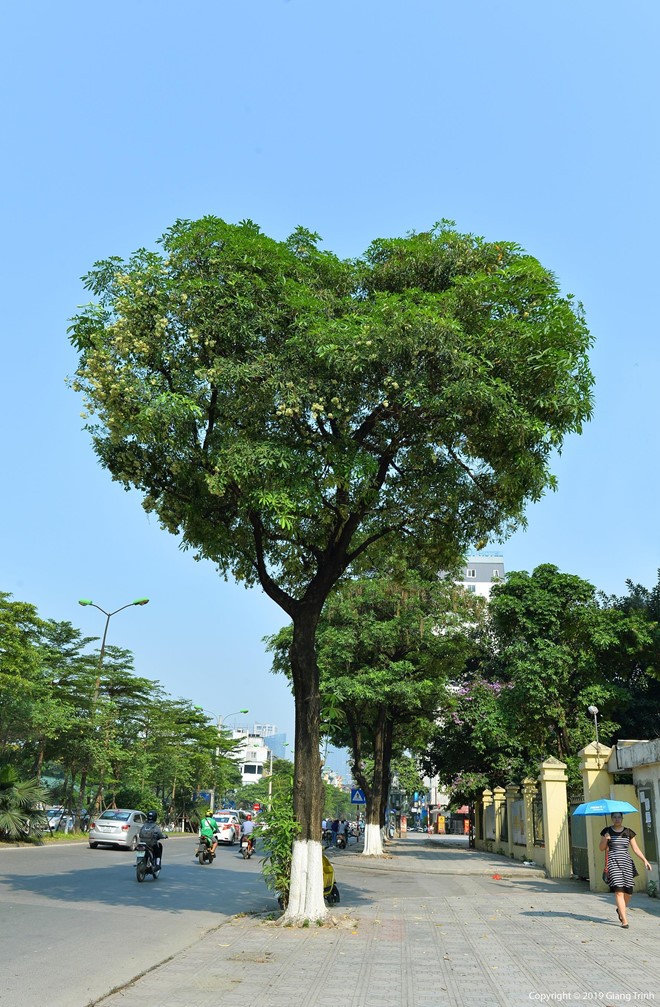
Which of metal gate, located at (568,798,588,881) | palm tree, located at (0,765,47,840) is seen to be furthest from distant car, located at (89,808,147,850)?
metal gate, located at (568,798,588,881)

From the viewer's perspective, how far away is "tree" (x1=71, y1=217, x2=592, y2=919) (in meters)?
10.7

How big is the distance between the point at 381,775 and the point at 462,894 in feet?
50.3

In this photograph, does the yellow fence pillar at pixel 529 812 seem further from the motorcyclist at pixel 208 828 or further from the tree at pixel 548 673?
the motorcyclist at pixel 208 828

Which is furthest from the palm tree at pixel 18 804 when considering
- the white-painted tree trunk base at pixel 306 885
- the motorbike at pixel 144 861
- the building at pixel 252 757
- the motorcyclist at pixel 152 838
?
the building at pixel 252 757

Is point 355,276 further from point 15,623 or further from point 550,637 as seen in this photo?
point 550,637

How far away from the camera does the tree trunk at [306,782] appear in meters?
11.3

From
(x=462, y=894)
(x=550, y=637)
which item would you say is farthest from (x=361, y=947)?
(x=550, y=637)

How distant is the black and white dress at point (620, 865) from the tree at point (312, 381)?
4.40 meters

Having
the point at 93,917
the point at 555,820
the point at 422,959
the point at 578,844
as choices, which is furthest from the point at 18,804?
the point at 422,959

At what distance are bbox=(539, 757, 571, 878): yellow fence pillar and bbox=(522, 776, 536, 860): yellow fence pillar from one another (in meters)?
4.51

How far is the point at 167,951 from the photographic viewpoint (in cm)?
923

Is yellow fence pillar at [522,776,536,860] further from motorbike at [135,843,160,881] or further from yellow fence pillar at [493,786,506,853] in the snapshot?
motorbike at [135,843,160,881]

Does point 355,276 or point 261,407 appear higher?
point 355,276

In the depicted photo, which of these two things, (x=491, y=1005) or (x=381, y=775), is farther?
(x=381, y=775)
